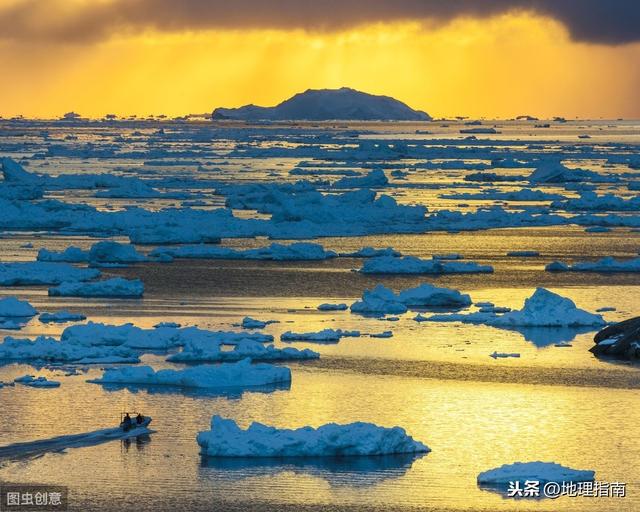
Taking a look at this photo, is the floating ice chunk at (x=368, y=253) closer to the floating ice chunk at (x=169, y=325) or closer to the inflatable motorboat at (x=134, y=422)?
the floating ice chunk at (x=169, y=325)

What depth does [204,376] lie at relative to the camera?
16125mm

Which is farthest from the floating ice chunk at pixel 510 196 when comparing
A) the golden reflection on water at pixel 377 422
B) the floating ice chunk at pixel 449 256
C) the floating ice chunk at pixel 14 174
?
the golden reflection on water at pixel 377 422

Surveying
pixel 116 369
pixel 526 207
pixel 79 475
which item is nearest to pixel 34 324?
pixel 116 369

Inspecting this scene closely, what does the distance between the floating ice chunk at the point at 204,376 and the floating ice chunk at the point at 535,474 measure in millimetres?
4152

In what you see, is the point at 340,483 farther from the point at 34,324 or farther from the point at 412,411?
the point at 34,324

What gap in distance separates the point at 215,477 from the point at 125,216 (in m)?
20.9

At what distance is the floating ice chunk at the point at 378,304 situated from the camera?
2114cm

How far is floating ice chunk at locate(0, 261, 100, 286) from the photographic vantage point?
2383 centimetres

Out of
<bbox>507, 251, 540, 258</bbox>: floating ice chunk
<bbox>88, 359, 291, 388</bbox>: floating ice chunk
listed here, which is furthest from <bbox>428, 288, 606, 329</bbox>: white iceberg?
<bbox>507, 251, 540, 258</bbox>: floating ice chunk

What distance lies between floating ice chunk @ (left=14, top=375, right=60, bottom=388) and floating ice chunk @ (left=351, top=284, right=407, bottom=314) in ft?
20.3

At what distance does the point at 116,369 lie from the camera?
16297 mm

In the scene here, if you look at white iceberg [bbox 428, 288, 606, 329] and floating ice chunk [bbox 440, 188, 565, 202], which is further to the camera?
floating ice chunk [bbox 440, 188, 565, 202]

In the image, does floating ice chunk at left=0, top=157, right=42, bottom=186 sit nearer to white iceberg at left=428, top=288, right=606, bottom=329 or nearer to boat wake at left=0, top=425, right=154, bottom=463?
white iceberg at left=428, top=288, right=606, bottom=329

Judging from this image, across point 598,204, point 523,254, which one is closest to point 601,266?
point 523,254
